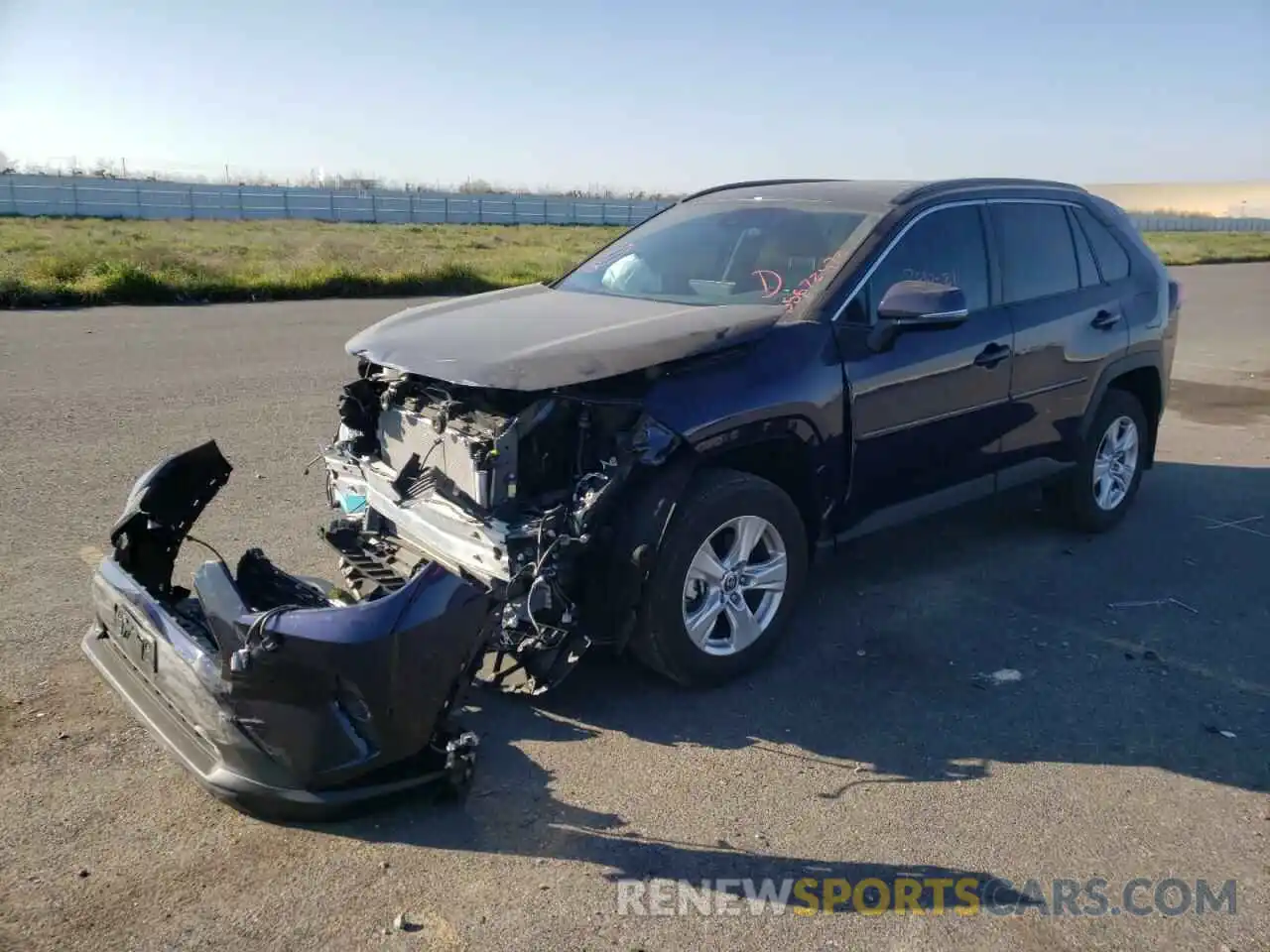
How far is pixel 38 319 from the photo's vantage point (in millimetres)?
14211

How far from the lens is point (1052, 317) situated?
5.81 metres

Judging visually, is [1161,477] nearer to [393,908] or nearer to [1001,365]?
[1001,365]

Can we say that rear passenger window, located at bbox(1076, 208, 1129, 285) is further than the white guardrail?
No

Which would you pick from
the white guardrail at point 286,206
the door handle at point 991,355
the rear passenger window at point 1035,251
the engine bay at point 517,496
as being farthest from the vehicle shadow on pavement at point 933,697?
the white guardrail at point 286,206

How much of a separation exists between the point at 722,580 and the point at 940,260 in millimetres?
2062

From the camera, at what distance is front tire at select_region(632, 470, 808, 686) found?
162 inches

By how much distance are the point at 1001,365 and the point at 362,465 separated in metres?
3.18

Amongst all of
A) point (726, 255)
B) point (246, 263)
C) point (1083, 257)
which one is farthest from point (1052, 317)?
point (246, 263)

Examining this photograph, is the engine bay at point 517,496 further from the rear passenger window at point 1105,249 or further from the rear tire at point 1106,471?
the rear passenger window at point 1105,249

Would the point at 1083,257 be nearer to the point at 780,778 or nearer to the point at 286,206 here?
the point at 780,778

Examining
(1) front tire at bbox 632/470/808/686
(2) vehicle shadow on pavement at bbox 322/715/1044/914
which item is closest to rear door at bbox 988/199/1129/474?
(1) front tire at bbox 632/470/808/686

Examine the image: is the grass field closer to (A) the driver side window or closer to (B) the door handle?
(A) the driver side window

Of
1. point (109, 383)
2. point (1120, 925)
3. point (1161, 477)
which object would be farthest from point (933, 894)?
point (109, 383)

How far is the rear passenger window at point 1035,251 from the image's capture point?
566 cm
